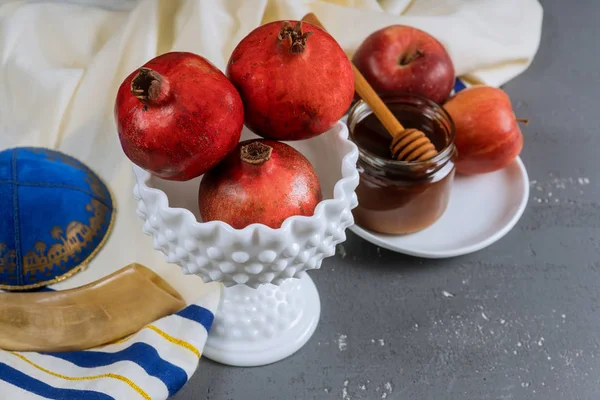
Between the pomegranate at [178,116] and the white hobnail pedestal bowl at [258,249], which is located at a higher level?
the pomegranate at [178,116]

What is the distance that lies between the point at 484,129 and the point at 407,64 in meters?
0.15

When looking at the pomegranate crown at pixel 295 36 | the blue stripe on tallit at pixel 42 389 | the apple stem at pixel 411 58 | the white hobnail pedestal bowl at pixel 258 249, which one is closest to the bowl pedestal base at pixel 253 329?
the white hobnail pedestal bowl at pixel 258 249

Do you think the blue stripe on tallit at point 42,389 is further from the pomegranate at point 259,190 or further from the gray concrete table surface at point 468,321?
the pomegranate at point 259,190

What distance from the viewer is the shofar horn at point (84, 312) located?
23.7 inches

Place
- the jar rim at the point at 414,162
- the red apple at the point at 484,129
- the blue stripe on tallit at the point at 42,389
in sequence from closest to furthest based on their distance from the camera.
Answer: the blue stripe on tallit at the point at 42,389 → the jar rim at the point at 414,162 → the red apple at the point at 484,129

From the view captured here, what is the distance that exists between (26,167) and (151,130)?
0.29 meters

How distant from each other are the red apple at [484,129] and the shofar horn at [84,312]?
1.38 ft

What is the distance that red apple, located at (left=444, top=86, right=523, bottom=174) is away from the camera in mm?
761

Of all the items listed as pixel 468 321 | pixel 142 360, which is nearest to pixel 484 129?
pixel 468 321

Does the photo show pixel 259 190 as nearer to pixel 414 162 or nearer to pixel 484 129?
pixel 414 162

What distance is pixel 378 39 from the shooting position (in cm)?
84

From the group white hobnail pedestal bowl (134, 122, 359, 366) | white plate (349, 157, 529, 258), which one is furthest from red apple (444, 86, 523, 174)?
white hobnail pedestal bowl (134, 122, 359, 366)

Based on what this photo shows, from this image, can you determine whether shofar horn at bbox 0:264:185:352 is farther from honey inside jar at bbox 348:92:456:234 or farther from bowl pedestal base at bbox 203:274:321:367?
honey inside jar at bbox 348:92:456:234

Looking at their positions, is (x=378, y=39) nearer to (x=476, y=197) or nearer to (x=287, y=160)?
(x=476, y=197)
